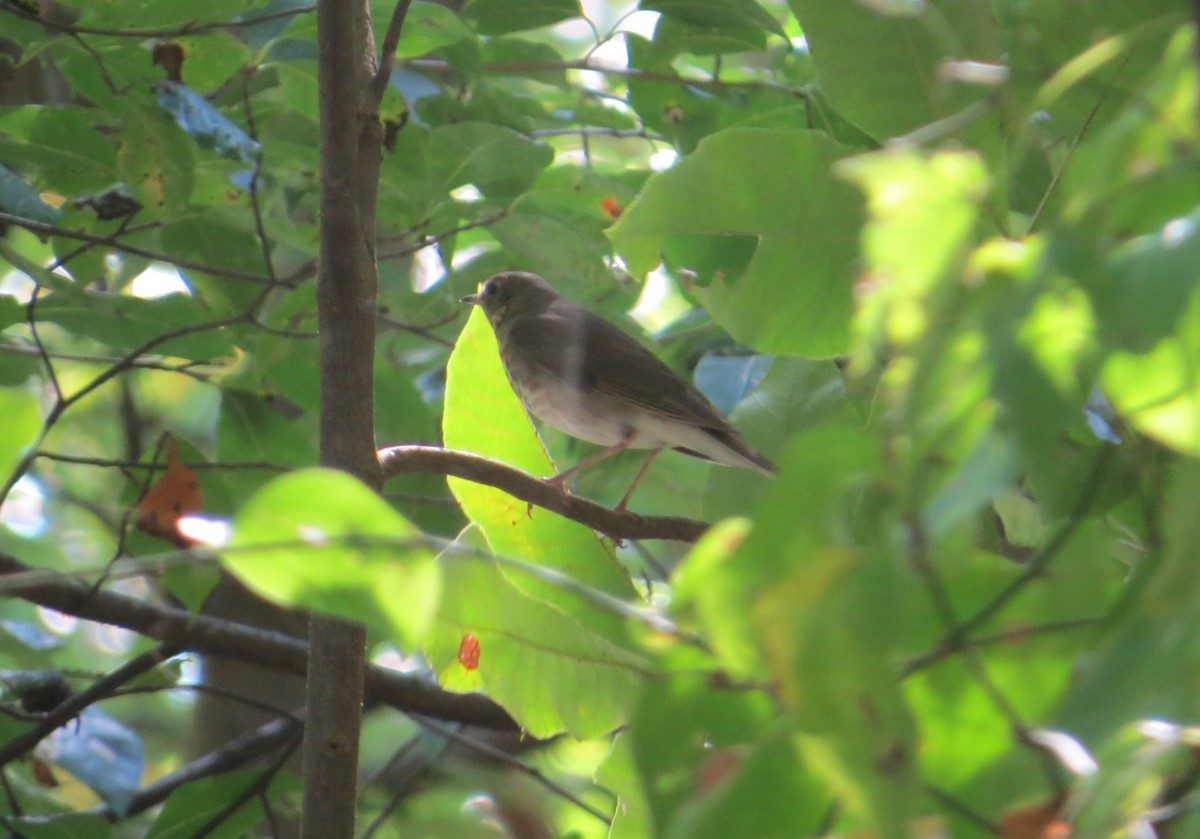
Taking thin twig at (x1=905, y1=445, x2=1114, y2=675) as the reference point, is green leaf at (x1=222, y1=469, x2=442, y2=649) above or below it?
above

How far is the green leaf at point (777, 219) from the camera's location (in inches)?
49.4

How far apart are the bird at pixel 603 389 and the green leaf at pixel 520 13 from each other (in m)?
0.75

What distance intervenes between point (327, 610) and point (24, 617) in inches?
167

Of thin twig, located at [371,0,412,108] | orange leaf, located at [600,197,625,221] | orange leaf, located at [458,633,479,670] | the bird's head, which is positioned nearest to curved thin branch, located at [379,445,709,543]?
orange leaf, located at [458,633,479,670]

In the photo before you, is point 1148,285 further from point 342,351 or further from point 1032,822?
point 342,351

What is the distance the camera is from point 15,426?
78cm

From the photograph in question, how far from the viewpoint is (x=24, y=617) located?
14.2 feet

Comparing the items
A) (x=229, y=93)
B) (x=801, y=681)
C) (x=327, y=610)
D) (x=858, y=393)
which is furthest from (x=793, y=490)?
(x=229, y=93)

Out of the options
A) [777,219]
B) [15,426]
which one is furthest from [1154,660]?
[777,219]

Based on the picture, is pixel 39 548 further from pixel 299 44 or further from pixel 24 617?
pixel 299 44

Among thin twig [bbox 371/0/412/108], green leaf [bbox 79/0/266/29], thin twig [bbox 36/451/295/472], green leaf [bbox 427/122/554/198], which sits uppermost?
thin twig [bbox 371/0/412/108]

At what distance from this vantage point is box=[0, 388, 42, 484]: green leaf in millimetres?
782

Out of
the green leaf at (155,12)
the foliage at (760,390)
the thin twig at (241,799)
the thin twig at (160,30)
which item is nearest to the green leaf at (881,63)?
the foliage at (760,390)

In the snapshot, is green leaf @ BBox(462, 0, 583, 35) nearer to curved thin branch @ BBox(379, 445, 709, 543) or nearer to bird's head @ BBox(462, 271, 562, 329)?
curved thin branch @ BBox(379, 445, 709, 543)
